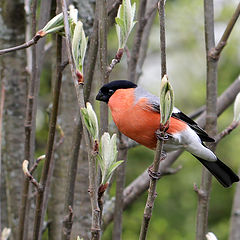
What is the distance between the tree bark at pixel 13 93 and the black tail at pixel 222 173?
898mm

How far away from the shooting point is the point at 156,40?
8164 millimetres

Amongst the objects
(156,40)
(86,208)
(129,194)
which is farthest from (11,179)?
(156,40)

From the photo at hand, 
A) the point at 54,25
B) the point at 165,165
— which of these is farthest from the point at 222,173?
the point at 54,25

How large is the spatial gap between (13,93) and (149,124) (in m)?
0.81

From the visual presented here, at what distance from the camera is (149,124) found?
2.12 meters

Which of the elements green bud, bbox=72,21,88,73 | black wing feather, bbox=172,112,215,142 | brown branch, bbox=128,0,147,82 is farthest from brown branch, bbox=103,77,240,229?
green bud, bbox=72,21,88,73

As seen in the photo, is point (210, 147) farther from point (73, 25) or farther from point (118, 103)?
point (73, 25)

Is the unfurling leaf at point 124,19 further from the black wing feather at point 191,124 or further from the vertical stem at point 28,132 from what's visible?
the black wing feather at point 191,124

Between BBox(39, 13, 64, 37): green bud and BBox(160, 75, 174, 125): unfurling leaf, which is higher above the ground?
BBox(39, 13, 64, 37): green bud

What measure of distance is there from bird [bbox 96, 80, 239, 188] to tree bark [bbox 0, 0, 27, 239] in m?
0.54

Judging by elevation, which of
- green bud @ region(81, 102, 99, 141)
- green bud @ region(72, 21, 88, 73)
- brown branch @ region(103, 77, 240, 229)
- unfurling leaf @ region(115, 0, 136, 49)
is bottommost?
brown branch @ region(103, 77, 240, 229)

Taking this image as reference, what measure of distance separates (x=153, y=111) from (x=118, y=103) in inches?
6.6

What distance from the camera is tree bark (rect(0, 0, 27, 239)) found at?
2.45 m

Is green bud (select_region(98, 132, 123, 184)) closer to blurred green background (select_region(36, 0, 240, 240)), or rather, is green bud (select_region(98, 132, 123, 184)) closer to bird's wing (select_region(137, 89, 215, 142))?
bird's wing (select_region(137, 89, 215, 142))
